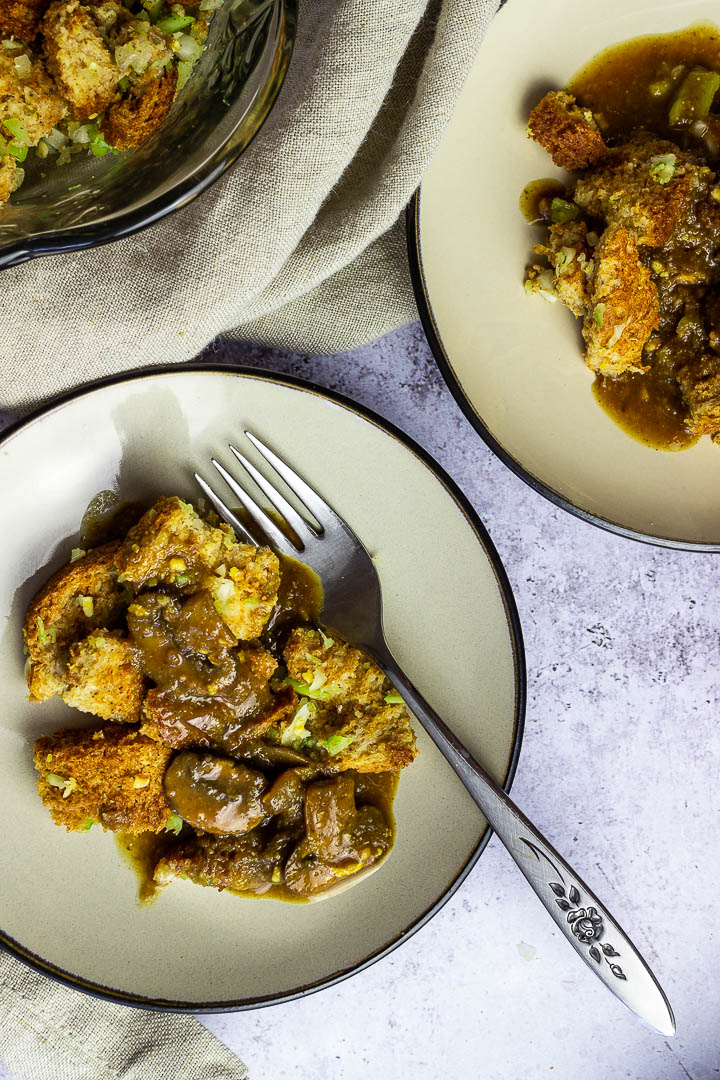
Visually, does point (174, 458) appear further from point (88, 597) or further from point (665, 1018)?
point (665, 1018)

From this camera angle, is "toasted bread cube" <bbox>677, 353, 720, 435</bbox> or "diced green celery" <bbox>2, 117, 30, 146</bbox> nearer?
"diced green celery" <bbox>2, 117, 30, 146</bbox>

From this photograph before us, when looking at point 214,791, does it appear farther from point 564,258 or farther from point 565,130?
point 565,130

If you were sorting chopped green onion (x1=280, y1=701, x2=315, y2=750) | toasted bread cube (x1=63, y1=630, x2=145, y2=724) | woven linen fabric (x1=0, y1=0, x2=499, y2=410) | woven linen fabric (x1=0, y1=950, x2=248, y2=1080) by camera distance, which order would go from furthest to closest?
1. woven linen fabric (x1=0, y1=950, x2=248, y2=1080)
2. chopped green onion (x1=280, y1=701, x2=315, y2=750)
3. toasted bread cube (x1=63, y1=630, x2=145, y2=724)
4. woven linen fabric (x1=0, y1=0, x2=499, y2=410)

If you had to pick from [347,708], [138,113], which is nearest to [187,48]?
[138,113]

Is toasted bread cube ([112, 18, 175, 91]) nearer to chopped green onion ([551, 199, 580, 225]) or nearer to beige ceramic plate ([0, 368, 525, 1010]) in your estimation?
beige ceramic plate ([0, 368, 525, 1010])

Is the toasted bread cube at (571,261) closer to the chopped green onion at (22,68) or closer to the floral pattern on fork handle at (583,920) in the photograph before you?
the chopped green onion at (22,68)

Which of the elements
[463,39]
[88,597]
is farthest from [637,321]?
[88,597]

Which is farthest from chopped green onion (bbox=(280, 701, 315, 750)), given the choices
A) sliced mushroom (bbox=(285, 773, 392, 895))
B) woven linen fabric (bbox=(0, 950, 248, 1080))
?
woven linen fabric (bbox=(0, 950, 248, 1080))

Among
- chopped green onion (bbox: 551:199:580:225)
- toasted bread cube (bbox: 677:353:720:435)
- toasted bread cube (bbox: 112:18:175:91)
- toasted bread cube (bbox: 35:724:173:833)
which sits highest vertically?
toasted bread cube (bbox: 112:18:175:91)
